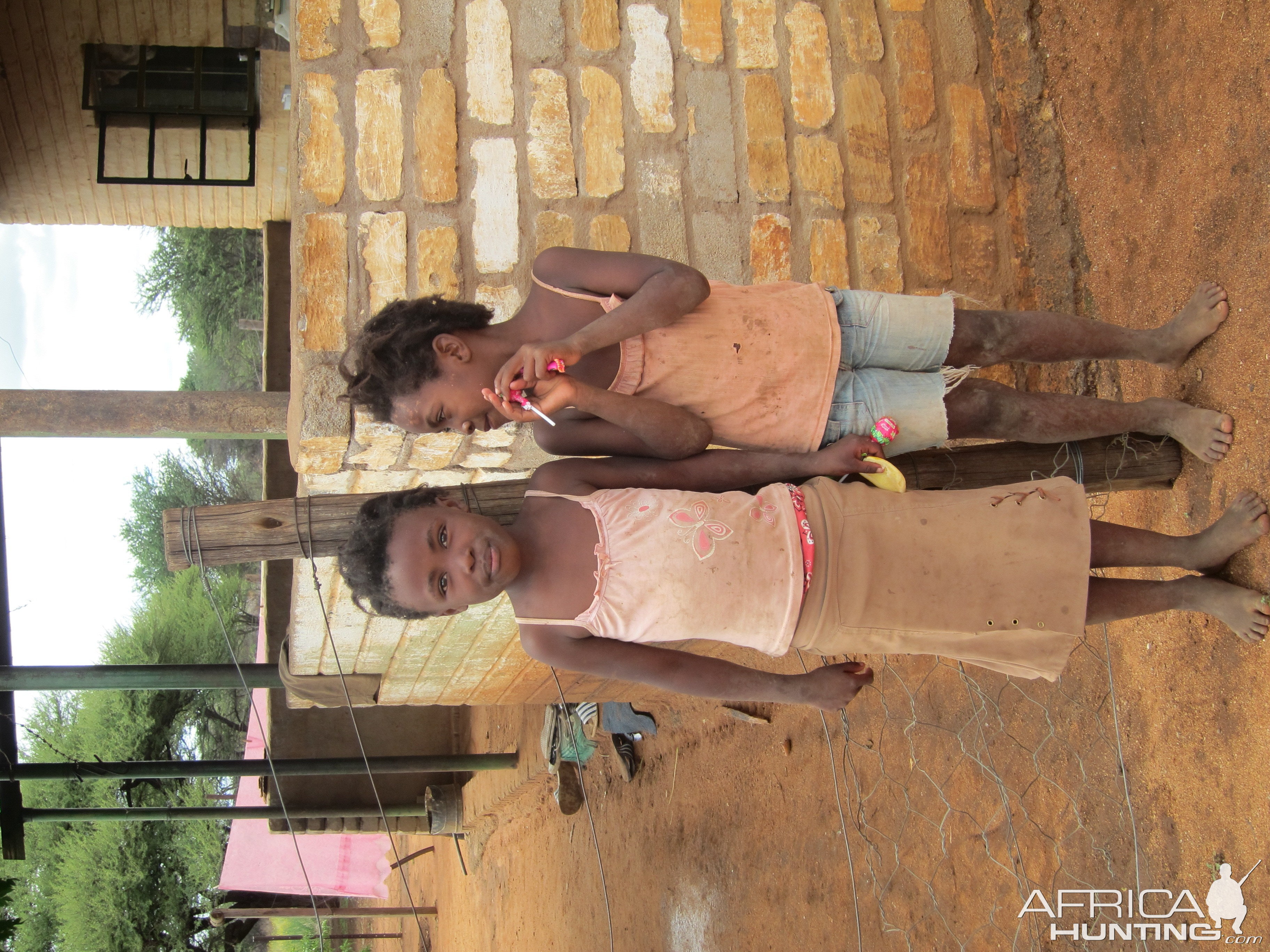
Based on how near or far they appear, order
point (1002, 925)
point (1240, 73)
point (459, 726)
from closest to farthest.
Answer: point (1240, 73) → point (1002, 925) → point (459, 726)

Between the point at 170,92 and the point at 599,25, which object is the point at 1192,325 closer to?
the point at 599,25

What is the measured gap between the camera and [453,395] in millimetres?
2119

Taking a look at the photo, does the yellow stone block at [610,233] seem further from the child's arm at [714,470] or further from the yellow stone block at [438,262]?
the child's arm at [714,470]

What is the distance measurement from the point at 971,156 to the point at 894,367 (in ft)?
5.29

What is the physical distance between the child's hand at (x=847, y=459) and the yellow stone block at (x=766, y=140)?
62.1 inches

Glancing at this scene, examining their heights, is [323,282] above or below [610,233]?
below

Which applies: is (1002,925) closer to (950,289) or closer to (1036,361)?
(1036,361)

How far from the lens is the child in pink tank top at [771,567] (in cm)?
203

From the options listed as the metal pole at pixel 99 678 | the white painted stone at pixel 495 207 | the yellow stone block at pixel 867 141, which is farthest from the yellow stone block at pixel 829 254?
the metal pole at pixel 99 678

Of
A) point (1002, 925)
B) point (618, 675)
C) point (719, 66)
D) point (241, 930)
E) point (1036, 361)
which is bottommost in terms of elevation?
point (241, 930)

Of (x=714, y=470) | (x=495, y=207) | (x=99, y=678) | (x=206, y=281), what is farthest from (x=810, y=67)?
(x=206, y=281)

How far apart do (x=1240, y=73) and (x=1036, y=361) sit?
32.1 inches

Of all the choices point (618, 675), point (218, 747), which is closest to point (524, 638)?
point (618, 675)

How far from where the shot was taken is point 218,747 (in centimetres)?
1573
